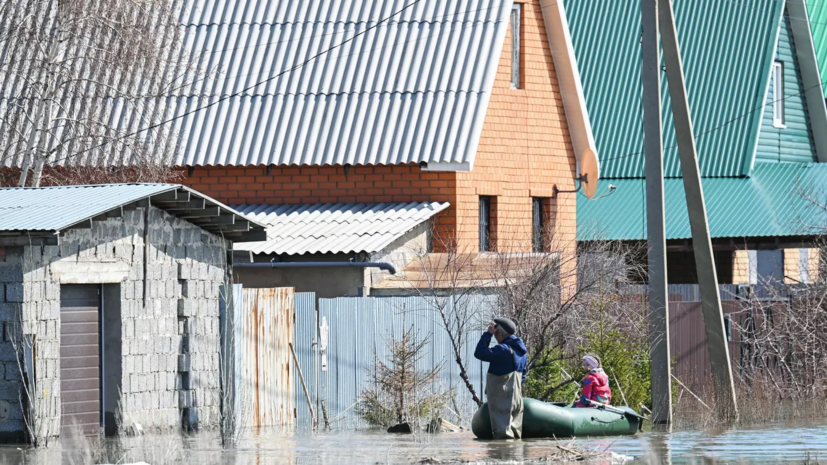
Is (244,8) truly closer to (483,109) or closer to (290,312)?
(483,109)

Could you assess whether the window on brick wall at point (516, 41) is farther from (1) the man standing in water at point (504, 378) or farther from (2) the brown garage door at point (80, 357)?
(2) the brown garage door at point (80, 357)

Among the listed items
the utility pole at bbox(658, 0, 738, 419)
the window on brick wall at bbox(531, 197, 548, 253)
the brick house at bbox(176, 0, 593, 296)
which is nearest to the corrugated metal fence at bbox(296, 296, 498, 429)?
the utility pole at bbox(658, 0, 738, 419)

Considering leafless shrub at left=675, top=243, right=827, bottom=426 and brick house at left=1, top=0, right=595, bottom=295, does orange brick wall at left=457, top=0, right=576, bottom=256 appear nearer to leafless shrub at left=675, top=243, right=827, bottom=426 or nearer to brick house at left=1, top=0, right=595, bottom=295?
brick house at left=1, top=0, right=595, bottom=295

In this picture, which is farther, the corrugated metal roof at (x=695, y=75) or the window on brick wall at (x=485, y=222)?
the corrugated metal roof at (x=695, y=75)

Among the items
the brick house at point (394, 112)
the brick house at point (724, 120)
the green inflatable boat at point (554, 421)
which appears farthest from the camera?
the brick house at point (724, 120)

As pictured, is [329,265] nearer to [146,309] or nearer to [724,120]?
[146,309]

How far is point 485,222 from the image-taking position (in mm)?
28000

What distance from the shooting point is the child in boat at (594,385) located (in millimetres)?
18906

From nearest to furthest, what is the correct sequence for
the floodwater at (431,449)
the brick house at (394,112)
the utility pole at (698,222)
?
1. the floodwater at (431,449)
2. the utility pole at (698,222)
3. the brick house at (394,112)

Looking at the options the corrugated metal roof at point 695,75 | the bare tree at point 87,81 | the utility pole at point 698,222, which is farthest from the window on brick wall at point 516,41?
the utility pole at point 698,222

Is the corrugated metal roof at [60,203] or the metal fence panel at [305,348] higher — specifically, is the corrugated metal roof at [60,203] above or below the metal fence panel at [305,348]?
above

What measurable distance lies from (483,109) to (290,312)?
7.16 metres

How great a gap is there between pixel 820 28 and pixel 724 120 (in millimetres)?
5358

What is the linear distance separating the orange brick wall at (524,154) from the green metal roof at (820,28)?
10329 mm
